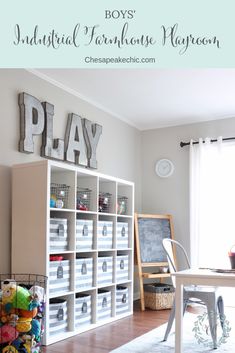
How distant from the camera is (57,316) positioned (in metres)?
3.47

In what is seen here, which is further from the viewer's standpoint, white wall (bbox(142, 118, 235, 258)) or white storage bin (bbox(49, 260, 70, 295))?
white wall (bbox(142, 118, 235, 258))

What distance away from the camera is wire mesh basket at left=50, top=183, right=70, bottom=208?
3586 millimetres

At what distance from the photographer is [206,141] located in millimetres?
5363

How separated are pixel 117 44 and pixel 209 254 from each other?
3720 mm

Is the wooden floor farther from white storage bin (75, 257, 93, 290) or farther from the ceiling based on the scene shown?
the ceiling

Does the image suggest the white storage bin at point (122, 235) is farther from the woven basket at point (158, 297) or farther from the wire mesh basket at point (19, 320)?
the wire mesh basket at point (19, 320)

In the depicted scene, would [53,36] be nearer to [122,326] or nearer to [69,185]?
[69,185]

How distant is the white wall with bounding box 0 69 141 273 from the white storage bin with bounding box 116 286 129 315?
1.34 meters

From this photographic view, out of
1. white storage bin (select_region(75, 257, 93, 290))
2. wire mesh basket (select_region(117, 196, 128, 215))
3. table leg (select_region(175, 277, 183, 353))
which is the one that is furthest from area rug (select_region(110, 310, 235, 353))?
wire mesh basket (select_region(117, 196, 128, 215))

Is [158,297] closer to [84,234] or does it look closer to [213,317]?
[84,234]

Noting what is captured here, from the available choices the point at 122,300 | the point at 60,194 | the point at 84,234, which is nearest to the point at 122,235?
the point at 122,300

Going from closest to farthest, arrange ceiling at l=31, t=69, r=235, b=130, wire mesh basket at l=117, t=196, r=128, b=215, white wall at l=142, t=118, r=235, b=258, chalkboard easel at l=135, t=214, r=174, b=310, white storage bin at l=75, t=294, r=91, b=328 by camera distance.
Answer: white storage bin at l=75, t=294, r=91, b=328 → ceiling at l=31, t=69, r=235, b=130 → wire mesh basket at l=117, t=196, r=128, b=215 → chalkboard easel at l=135, t=214, r=174, b=310 → white wall at l=142, t=118, r=235, b=258

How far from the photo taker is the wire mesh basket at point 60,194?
359 centimetres

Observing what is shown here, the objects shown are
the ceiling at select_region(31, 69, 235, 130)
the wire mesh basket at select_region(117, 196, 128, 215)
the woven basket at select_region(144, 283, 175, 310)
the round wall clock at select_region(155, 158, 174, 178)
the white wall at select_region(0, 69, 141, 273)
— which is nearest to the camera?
the white wall at select_region(0, 69, 141, 273)
